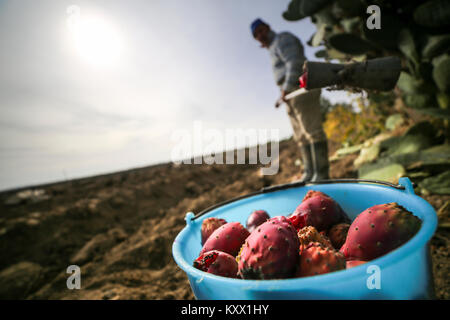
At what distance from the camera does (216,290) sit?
55cm

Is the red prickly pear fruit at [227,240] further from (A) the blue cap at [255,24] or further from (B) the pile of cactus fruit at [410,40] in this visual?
(A) the blue cap at [255,24]

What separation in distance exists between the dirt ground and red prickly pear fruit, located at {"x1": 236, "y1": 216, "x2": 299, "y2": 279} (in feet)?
2.39

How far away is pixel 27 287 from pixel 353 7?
380 cm

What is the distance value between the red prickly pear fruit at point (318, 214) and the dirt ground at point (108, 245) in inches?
18.4

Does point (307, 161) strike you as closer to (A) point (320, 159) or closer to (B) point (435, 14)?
(A) point (320, 159)

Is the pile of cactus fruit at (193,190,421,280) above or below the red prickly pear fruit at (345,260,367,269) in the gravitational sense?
above

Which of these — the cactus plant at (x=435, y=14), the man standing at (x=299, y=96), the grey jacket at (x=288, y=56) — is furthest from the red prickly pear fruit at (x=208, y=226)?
the cactus plant at (x=435, y=14)

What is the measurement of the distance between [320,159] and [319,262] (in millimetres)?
1791

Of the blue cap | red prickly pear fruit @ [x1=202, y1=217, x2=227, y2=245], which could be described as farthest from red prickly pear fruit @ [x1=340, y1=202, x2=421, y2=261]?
the blue cap

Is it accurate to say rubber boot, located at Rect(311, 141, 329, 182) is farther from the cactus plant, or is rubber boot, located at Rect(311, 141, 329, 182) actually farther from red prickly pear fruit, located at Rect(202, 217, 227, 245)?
red prickly pear fruit, located at Rect(202, 217, 227, 245)

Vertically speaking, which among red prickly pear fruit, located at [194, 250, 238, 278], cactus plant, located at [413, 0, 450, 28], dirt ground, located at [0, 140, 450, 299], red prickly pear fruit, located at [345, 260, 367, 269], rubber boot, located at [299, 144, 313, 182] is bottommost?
dirt ground, located at [0, 140, 450, 299]

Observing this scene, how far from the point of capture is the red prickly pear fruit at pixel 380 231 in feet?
2.09

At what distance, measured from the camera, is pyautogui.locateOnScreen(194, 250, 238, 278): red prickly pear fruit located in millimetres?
699
